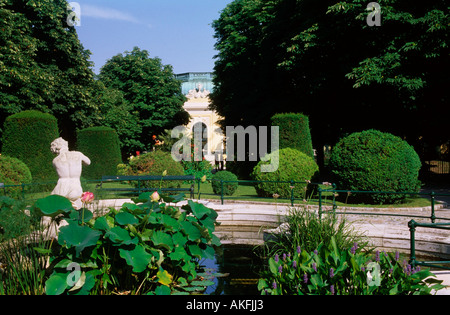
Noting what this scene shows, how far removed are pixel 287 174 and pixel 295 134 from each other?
3.28m

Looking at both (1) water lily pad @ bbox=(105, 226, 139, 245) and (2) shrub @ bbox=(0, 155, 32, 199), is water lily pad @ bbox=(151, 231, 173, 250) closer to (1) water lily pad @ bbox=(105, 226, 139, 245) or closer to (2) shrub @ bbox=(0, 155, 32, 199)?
(1) water lily pad @ bbox=(105, 226, 139, 245)

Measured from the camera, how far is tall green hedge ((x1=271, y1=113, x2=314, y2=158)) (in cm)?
1575

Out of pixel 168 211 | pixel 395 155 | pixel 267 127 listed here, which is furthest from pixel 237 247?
pixel 267 127

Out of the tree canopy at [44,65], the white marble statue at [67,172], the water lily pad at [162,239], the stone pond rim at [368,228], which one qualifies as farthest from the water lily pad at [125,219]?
the tree canopy at [44,65]

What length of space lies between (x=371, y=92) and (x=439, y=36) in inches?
133

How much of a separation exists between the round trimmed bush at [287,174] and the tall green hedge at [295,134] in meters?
2.17

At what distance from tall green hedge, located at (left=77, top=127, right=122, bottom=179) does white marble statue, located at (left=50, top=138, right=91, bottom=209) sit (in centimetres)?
1196

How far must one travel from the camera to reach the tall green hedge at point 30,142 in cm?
1558

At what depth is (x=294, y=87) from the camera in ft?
65.2

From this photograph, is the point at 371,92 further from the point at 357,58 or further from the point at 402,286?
the point at 402,286

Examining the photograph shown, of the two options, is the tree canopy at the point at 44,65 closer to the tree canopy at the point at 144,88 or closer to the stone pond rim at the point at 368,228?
the tree canopy at the point at 144,88

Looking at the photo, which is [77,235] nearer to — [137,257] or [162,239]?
[137,257]

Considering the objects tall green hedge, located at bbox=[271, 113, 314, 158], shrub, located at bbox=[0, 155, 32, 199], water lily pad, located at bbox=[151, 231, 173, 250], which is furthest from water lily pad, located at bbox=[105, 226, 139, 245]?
tall green hedge, located at bbox=[271, 113, 314, 158]

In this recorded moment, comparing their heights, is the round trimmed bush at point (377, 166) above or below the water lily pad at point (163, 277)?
above
